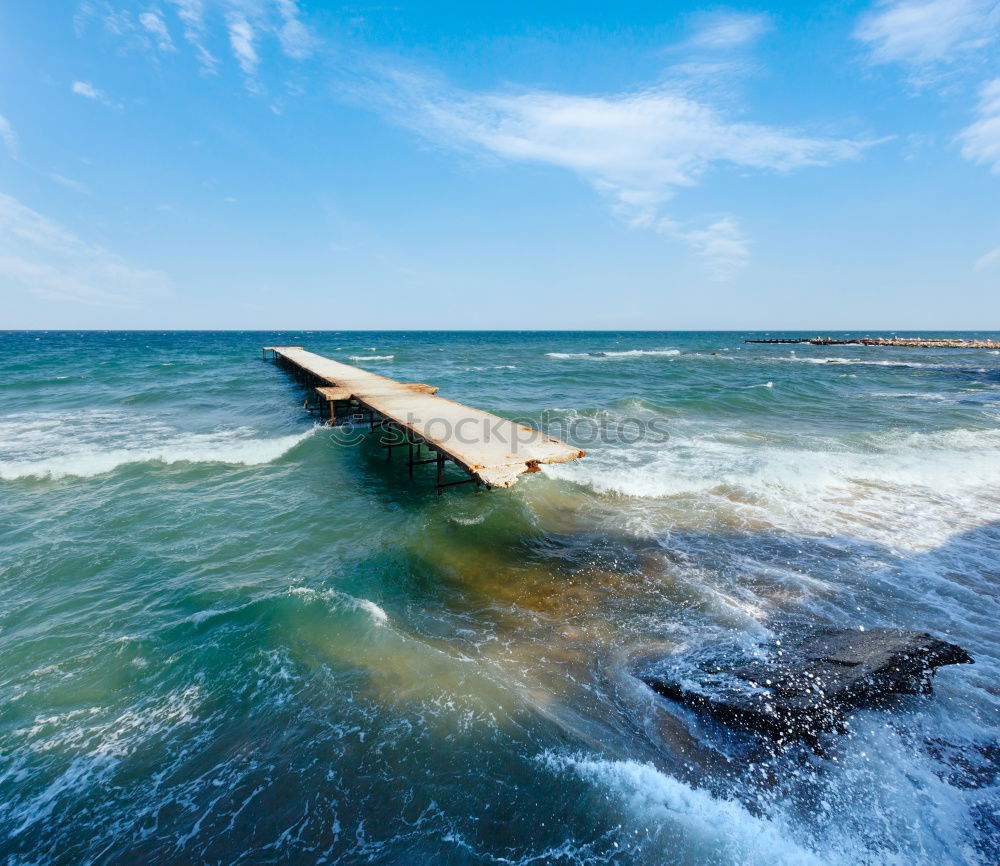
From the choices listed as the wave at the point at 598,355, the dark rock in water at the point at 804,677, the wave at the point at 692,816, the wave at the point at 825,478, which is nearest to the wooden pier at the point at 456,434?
the wave at the point at 825,478

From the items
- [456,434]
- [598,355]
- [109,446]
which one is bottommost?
[109,446]

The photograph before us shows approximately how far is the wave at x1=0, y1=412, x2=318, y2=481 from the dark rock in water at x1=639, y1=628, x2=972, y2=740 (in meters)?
12.1

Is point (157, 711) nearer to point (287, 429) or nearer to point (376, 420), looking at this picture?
point (376, 420)

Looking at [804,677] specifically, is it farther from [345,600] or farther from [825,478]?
[825,478]

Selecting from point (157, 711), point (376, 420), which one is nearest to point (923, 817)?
point (157, 711)

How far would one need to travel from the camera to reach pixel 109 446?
1408 cm

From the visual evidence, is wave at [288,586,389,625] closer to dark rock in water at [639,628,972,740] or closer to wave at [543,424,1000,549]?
dark rock in water at [639,628,972,740]

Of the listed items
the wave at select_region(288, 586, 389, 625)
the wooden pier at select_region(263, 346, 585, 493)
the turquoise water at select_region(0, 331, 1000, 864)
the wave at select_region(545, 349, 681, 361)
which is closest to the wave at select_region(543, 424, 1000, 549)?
the turquoise water at select_region(0, 331, 1000, 864)

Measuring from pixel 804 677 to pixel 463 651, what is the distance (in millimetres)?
3838

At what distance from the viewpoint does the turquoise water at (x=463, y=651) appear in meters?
3.65

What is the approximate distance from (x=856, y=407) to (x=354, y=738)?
2544cm

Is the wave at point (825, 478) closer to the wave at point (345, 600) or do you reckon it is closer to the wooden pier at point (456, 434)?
the wooden pier at point (456, 434)

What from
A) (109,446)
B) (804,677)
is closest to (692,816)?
(804,677)

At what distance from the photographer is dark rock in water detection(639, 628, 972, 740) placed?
4469 mm
